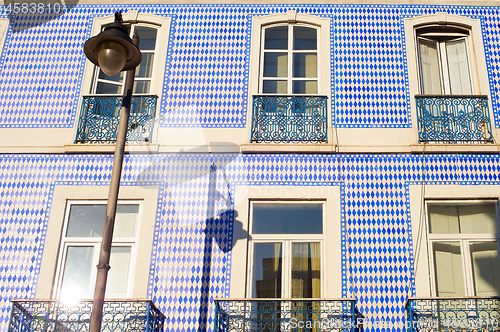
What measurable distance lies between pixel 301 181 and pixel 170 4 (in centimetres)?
402

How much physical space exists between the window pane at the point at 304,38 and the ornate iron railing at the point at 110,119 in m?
2.59

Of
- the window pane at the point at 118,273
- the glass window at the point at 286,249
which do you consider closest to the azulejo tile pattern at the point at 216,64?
the glass window at the point at 286,249

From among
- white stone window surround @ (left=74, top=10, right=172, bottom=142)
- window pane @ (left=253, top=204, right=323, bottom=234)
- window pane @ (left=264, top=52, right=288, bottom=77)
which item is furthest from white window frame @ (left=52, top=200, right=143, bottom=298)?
window pane @ (left=264, top=52, right=288, bottom=77)

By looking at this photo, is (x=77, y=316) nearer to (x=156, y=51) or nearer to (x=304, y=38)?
(x=156, y=51)

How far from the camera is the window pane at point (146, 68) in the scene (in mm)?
9945

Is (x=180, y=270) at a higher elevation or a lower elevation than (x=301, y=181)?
lower

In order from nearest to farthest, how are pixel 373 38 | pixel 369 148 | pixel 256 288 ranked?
pixel 256 288 → pixel 369 148 → pixel 373 38

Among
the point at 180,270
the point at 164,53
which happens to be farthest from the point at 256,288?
the point at 164,53

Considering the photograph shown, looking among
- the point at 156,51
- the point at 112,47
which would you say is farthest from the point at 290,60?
the point at 112,47

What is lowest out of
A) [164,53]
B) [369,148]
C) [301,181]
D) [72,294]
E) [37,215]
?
[72,294]

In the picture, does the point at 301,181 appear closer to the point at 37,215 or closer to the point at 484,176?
the point at 484,176

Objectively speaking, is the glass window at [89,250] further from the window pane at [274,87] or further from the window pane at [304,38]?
the window pane at [304,38]

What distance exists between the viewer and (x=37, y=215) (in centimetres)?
877

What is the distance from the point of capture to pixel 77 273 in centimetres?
848
